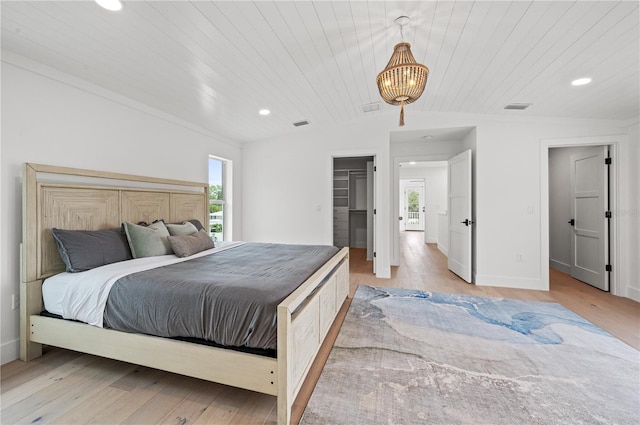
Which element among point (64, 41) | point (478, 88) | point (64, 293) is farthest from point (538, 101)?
point (64, 293)

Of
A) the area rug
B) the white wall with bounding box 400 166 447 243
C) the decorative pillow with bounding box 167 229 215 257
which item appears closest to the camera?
the area rug

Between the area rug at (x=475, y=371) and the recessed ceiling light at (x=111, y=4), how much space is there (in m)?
2.73

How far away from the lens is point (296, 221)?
4875 mm

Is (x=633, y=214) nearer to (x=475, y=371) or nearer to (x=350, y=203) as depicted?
(x=475, y=371)

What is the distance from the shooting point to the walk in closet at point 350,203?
23.2 ft

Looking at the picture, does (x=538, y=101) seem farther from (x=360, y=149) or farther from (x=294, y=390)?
(x=294, y=390)

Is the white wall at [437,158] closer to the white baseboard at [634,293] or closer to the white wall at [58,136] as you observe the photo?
the white baseboard at [634,293]

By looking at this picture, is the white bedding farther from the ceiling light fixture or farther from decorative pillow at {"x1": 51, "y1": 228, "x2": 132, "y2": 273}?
the ceiling light fixture

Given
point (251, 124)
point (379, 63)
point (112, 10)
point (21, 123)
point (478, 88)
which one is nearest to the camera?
point (112, 10)

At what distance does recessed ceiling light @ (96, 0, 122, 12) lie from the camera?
5.32ft

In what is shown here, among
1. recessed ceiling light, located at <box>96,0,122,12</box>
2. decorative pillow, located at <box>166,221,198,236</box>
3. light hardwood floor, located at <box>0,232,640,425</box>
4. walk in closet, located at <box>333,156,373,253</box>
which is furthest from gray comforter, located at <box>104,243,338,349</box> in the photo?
walk in closet, located at <box>333,156,373,253</box>

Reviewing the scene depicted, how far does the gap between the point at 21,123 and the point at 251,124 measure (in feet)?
8.24

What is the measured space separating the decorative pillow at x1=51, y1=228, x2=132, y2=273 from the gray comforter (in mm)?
560

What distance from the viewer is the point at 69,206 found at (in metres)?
2.34
